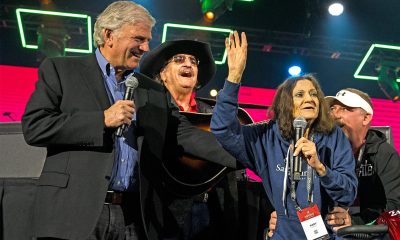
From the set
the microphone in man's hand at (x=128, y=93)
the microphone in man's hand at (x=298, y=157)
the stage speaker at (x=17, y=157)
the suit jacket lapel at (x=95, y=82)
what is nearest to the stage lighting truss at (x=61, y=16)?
the stage speaker at (x=17, y=157)

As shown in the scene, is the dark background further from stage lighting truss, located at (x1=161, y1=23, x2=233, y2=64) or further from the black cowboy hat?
the black cowboy hat

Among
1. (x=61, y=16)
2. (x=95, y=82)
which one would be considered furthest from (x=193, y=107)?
(x=61, y=16)

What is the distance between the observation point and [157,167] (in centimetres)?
305

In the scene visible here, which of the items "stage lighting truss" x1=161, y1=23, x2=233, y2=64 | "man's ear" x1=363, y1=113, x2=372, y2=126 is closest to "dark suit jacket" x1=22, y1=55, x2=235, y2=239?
"man's ear" x1=363, y1=113, x2=372, y2=126

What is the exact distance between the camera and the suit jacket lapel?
290cm

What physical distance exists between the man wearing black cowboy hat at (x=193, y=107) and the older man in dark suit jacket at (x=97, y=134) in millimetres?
552

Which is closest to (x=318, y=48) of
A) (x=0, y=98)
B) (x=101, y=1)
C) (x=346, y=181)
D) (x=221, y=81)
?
(x=221, y=81)

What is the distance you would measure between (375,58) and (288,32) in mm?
1712

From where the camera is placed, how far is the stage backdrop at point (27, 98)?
369 inches

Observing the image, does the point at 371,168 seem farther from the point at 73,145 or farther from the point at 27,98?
the point at 27,98

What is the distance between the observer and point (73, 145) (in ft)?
9.09

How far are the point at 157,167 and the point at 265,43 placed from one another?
24.3 feet

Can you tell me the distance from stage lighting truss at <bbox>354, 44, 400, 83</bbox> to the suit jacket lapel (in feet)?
26.6

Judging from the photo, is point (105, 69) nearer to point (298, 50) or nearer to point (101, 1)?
point (101, 1)
